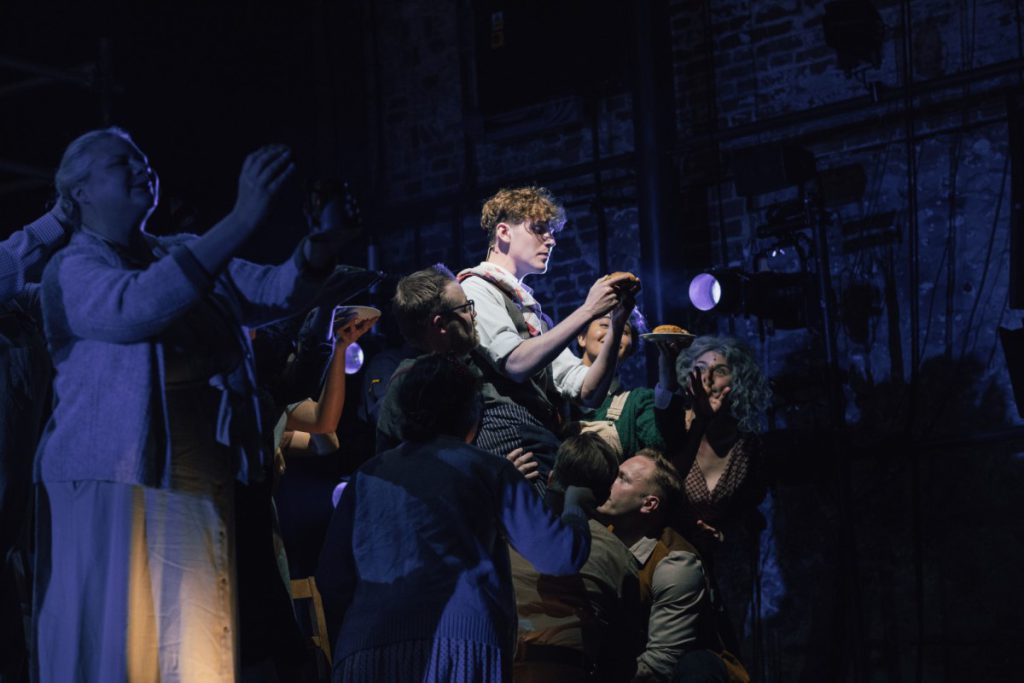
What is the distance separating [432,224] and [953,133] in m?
3.26

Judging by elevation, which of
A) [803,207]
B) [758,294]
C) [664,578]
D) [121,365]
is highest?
[803,207]

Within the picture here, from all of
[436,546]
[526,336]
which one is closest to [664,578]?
[526,336]

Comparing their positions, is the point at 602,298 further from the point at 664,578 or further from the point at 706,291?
the point at 706,291

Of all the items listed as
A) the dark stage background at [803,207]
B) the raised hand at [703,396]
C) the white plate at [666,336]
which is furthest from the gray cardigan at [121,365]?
the dark stage background at [803,207]

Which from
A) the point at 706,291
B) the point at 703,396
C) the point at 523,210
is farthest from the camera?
the point at 706,291

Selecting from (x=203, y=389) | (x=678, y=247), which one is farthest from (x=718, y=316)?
(x=203, y=389)

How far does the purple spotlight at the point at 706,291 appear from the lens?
6.17m

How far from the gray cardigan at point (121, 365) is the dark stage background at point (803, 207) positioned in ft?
12.0

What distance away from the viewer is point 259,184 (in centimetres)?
198

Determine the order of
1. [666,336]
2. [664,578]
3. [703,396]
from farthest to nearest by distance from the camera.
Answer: [703,396] < [666,336] < [664,578]

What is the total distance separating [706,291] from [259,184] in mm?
4422

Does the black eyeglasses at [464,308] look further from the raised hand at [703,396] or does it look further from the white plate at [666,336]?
the raised hand at [703,396]

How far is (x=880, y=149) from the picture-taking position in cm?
649

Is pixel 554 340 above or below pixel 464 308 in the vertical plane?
below
